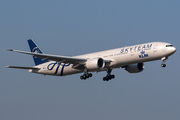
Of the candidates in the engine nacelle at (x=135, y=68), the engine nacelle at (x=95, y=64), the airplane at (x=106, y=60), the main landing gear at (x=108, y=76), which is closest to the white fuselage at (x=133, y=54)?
the airplane at (x=106, y=60)

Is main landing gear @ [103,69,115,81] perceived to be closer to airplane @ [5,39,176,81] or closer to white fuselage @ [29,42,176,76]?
airplane @ [5,39,176,81]

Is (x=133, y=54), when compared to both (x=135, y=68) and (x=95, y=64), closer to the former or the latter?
(x=95, y=64)

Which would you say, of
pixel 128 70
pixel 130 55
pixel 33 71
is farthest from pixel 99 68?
pixel 33 71

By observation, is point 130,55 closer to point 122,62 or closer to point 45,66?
point 122,62

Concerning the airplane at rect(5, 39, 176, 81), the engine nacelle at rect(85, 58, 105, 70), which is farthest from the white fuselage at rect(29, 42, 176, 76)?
the engine nacelle at rect(85, 58, 105, 70)

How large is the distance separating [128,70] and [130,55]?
8.44 metres

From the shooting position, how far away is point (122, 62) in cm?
4894

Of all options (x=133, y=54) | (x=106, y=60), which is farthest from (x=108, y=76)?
(x=133, y=54)

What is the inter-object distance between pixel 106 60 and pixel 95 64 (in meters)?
2.02

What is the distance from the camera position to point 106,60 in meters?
50.0

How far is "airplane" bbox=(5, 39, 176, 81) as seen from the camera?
47.0 meters

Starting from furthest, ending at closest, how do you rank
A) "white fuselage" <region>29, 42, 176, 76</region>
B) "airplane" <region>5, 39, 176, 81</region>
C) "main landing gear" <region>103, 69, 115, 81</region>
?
"main landing gear" <region>103, 69, 115, 81</region> → "airplane" <region>5, 39, 176, 81</region> → "white fuselage" <region>29, 42, 176, 76</region>

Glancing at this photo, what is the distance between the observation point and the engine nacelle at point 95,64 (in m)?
49.1

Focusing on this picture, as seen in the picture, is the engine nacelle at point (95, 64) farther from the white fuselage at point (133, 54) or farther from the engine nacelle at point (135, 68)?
the engine nacelle at point (135, 68)
